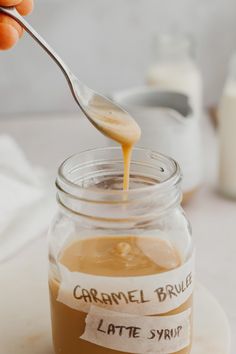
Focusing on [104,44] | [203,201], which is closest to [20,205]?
[203,201]

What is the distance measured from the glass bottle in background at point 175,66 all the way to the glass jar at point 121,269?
64cm

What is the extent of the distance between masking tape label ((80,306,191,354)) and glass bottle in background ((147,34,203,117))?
2.35 feet

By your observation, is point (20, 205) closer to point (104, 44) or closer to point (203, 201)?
point (203, 201)

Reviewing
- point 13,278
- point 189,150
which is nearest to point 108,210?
point 13,278

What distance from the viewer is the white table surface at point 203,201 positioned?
37.0 inches

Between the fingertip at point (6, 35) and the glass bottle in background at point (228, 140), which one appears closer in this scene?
the fingertip at point (6, 35)

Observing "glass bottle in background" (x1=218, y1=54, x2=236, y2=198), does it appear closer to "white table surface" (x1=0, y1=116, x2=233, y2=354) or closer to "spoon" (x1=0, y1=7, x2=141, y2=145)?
"white table surface" (x1=0, y1=116, x2=233, y2=354)

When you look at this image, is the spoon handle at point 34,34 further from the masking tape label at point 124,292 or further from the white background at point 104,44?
the white background at point 104,44

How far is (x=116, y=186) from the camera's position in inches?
31.0

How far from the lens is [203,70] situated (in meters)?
1.57

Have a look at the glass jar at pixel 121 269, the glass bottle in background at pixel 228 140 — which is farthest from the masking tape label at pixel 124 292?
the glass bottle in background at pixel 228 140

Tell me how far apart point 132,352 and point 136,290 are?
6 cm

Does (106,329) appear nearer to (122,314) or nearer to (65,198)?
(122,314)

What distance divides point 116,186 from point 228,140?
411 millimetres
